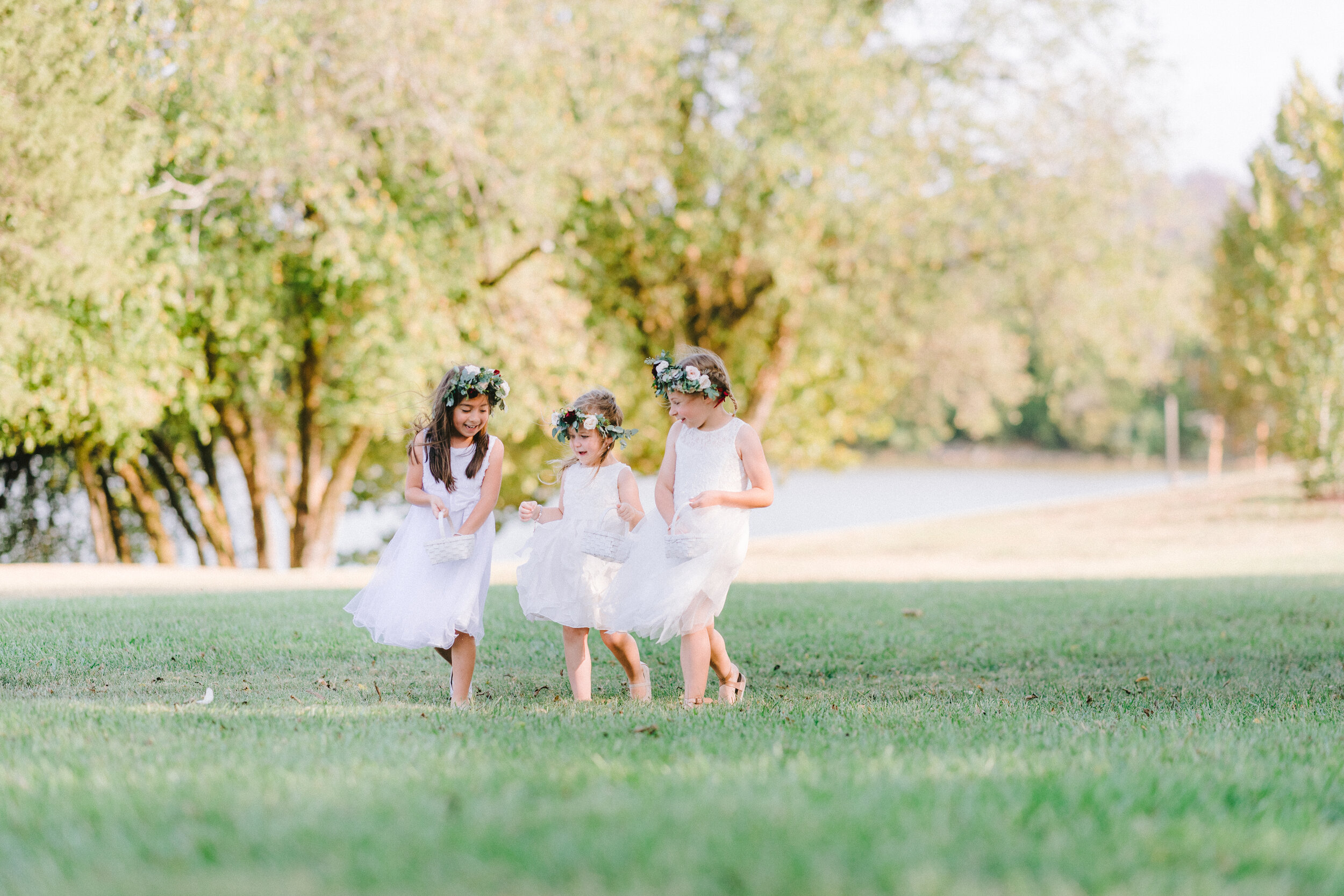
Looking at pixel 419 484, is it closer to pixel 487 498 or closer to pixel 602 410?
pixel 487 498

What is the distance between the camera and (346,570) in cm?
1602

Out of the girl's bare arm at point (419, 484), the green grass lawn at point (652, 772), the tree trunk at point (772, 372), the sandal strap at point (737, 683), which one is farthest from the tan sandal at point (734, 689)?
the tree trunk at point (772, 372)

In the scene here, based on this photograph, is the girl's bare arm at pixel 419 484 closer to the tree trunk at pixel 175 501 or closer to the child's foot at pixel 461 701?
the child's foot at pixel 461 701

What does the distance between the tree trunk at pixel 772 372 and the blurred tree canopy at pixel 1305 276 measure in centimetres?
980

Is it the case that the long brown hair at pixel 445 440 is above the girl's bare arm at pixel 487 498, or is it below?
above

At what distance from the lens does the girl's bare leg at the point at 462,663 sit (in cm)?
595

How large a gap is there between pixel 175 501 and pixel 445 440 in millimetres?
17428

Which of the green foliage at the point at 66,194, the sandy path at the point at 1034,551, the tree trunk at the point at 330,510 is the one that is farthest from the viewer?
the tree trunk at the point at 330,510

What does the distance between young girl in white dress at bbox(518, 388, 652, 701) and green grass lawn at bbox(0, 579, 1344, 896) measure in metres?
0.40

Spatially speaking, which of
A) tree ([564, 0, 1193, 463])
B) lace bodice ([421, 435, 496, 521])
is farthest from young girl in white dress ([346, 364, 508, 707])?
tree ([564, 0, 1193, 463])

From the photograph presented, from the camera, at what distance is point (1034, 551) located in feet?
65.8

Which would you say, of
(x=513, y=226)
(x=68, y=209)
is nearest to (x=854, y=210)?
(x=513, y=226)

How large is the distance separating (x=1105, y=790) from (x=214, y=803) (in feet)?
8.41

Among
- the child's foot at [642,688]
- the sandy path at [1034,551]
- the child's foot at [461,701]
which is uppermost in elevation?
the child's foot at [461,701]
